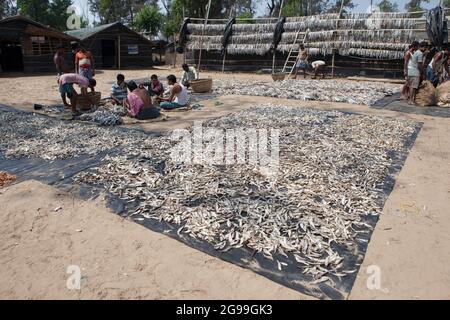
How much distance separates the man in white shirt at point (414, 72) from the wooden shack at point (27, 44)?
19488 mm

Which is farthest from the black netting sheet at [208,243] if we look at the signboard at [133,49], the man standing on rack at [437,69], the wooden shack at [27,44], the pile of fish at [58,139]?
the signboard at [133,49]

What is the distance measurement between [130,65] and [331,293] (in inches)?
986

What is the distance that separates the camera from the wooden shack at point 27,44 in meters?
→ 19.2

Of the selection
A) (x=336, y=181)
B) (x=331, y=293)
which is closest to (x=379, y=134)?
(x=336, y=181)

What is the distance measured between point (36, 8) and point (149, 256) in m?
41.0

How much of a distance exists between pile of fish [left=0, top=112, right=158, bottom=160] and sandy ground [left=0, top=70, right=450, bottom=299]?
4.24 feet

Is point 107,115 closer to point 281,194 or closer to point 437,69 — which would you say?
point 281,194

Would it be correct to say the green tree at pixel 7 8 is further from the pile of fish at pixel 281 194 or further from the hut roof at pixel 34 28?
the pile of fish at pixel 281 194

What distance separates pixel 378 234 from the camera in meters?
3.49

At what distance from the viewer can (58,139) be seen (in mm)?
6441

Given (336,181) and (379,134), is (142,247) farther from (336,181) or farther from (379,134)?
(379,134)

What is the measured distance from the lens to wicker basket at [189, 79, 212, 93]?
11695mm

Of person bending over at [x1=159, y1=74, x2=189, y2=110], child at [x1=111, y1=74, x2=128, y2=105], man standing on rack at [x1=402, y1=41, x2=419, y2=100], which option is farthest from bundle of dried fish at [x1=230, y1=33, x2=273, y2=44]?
child at [x1=111, y1=74, x2=128, y2=105]

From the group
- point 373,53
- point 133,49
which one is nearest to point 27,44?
point 133,49
